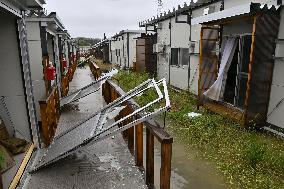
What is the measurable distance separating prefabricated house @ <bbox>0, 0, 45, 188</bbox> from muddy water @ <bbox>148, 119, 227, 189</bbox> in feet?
9.35

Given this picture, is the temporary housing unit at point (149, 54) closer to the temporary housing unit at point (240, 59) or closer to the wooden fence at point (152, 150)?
the temporary housing unit at point (240, 59)

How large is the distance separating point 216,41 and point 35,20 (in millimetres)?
6001

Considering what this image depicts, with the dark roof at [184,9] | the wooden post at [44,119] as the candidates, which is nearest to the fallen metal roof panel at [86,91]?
the wooden post at [44,119]

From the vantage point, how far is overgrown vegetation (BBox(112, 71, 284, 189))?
4539 mm

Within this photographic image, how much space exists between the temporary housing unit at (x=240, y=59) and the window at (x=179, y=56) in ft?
10.6

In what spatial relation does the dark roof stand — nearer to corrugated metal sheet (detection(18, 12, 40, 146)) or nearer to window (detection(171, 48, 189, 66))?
window (detection(171, 48, 189, 66))

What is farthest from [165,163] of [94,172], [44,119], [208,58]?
[208,58]

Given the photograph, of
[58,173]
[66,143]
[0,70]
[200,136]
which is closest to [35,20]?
[0,70]

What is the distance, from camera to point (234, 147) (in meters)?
5.74

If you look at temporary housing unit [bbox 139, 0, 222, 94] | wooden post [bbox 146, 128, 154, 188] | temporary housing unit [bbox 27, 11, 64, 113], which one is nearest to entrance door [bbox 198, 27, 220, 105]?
temporary housing unit [bbox 139, 0, 222, 94]

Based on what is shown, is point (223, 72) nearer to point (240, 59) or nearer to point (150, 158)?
point (240, 59)

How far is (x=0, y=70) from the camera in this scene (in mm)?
4953

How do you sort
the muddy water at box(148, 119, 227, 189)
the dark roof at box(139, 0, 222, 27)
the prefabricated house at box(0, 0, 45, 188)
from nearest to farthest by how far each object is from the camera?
the muddy water at box(148, 119, 227, 189), the prefabricated house at box(0, 0, 45, 188), the dark roof at box(139, 0, 222, 27)

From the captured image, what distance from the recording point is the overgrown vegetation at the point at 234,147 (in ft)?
14.9
